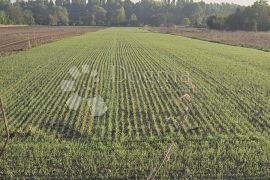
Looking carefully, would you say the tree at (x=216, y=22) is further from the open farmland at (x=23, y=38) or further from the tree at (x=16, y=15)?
the tree at (x=16, y=15)

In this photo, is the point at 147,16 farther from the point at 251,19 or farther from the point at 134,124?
the point at 134,124

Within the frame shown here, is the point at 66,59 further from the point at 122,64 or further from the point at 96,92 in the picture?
the point at 96,92

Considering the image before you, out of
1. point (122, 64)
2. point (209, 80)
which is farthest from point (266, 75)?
point (122, 64)

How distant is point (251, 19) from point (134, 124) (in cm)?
7794

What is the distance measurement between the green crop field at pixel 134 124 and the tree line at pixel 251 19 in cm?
6676

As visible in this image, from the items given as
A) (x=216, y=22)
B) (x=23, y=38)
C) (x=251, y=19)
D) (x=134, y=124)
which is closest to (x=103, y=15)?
(x=216, y=22)

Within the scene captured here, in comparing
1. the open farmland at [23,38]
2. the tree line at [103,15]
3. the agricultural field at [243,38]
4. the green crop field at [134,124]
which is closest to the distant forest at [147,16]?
the tree line at [103,15]

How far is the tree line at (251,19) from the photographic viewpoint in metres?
79.0

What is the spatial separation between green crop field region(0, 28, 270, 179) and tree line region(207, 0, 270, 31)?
219ft

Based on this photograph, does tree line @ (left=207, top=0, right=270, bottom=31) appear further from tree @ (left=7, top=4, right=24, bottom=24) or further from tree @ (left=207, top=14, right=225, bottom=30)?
tree @ (left=7, top=4, right=24, bottom=24)

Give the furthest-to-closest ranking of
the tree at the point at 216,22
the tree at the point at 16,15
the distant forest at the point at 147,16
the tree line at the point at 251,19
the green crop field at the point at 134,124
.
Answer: the tree at the point at 16,15 → the tree at the point at 216,22 → the distant forest at the point at 147,16 → the tree line at the point at 251,19 → the green crop field at the point at 134,124

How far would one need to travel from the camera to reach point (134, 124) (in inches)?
377

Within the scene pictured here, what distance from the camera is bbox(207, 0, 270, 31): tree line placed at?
78975mm

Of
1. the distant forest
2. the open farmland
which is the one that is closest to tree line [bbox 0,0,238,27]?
the distant forest
